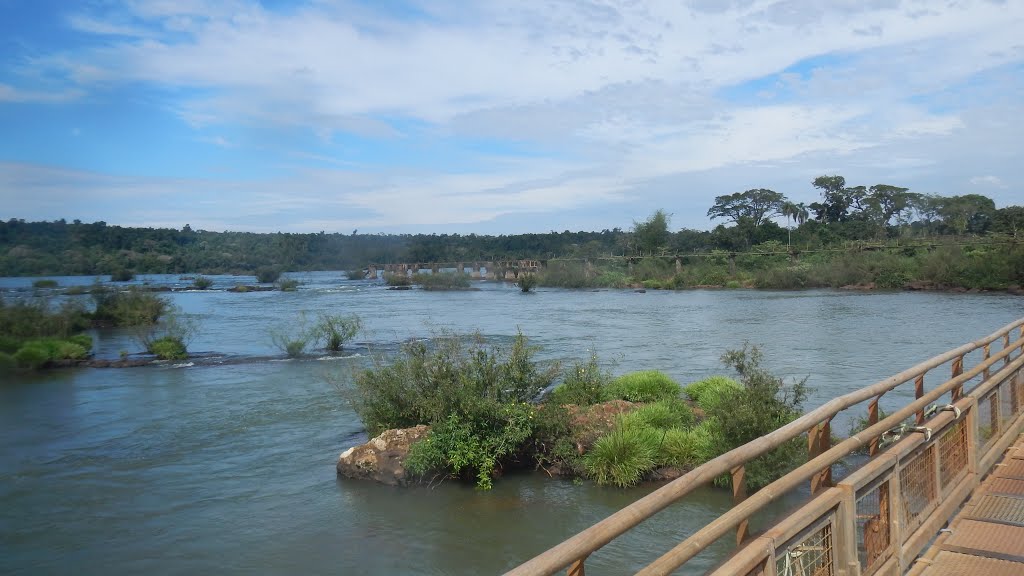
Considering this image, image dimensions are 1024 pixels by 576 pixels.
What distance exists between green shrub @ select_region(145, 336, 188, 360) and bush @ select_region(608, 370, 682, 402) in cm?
1614

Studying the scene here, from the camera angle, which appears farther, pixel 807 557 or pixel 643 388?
pixel 643 388

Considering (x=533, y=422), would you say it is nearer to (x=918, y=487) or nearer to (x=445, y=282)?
(x=918, y=487)

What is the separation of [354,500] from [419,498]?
942 millimetres

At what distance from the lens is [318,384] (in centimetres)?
1884

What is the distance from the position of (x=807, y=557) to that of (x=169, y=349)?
24.5m

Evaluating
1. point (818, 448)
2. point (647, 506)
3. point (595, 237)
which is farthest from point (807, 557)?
point (595, 237)

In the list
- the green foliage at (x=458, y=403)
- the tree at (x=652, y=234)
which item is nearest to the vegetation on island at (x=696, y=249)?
the tree at (x=652, y=234)

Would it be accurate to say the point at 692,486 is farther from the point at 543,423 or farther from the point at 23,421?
the point at 23,421

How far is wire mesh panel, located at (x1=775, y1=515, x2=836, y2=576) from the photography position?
296 centimetres

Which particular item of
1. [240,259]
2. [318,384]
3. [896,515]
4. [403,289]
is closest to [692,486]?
[896,515]

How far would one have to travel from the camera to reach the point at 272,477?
11461 mm

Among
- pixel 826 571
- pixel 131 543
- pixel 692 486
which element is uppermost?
pixel 692 486

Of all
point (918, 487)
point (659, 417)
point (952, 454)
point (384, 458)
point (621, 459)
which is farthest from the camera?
point (659, 417)

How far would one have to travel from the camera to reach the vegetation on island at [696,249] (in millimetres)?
44969
